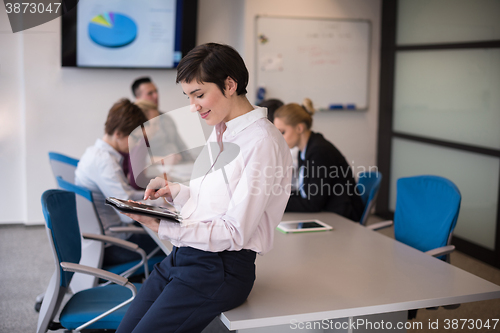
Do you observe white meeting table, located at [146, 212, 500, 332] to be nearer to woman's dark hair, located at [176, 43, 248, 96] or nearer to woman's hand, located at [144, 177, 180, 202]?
woman's hand, located at [144, 177, 180, 202]

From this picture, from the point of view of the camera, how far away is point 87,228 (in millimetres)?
2869

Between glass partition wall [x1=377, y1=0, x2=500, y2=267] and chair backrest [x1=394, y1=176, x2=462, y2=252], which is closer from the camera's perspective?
chair backrest [x1=394, y1=176, x2=462, y2=252]

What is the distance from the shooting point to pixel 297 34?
5.31 m

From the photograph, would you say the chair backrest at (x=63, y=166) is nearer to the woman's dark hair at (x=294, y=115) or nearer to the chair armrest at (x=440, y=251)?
the woman's dark hair at (x=294, y=115)

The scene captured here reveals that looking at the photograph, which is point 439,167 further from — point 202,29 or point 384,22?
point 202,29

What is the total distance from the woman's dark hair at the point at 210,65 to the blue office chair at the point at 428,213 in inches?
58.4

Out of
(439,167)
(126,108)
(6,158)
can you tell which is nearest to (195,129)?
(126,108)

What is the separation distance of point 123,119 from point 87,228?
730 millimetres

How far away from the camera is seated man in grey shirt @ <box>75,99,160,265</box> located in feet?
9.79

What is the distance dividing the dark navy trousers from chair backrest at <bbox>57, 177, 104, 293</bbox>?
1.20 meters

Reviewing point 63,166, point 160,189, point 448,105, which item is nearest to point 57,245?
point 160,189

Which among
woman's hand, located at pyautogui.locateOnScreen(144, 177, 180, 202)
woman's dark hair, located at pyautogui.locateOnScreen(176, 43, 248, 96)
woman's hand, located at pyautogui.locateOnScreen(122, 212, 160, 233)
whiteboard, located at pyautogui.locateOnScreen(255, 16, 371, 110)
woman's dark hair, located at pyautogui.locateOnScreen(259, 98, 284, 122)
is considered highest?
whiteboard, located at pyautogui.locateOnScreen(255, 16, 371, 110)

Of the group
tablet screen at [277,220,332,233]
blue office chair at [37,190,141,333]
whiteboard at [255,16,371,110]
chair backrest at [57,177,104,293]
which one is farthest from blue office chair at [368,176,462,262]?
whiteboard at [255,16,371,110]

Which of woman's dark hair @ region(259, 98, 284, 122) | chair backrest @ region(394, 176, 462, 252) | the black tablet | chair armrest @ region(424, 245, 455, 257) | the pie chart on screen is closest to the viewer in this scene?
the black tablet
